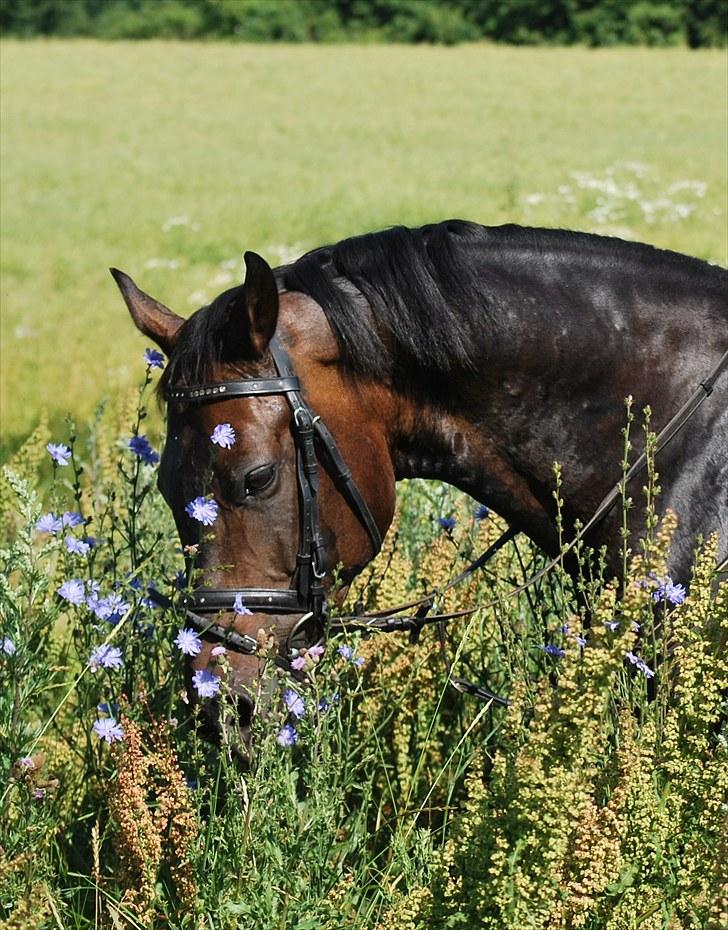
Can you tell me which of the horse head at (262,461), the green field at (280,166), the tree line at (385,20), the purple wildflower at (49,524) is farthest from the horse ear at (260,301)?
the tree line at (385,20)

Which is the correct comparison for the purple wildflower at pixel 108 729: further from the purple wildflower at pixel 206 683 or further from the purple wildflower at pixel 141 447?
the purple wildflower at pixel 141 447

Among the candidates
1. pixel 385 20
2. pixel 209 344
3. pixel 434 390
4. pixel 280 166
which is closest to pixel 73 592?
pixel 209 344

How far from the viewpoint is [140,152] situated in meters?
23.8

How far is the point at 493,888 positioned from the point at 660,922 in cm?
49

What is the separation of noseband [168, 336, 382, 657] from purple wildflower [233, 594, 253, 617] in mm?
25

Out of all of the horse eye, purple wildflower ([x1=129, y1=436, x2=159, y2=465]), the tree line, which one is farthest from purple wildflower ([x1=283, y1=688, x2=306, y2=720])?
the tree line

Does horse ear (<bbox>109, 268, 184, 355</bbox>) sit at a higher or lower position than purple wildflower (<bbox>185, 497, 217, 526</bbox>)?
higher

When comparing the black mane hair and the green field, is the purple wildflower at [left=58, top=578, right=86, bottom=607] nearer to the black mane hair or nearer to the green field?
the black mane hair

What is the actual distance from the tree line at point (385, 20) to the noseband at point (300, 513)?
44614mm

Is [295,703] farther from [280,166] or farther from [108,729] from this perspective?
[280,166]

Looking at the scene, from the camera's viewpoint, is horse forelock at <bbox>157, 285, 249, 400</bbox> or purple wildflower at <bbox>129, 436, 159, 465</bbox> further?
purple wildflower at <bbox>129, 436, 159, 465</bbox>

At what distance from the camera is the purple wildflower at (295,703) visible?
294 centimetres

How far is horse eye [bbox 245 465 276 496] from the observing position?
3.15 metres

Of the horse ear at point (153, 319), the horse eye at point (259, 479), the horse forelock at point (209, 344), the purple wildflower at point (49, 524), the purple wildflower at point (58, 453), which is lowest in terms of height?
the purple wildflower at point (49, 524)
